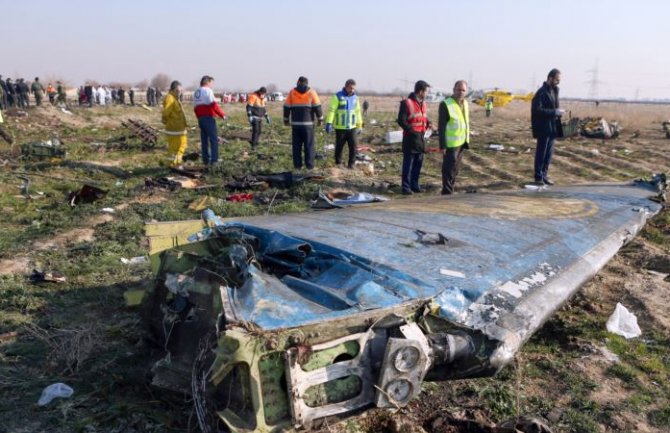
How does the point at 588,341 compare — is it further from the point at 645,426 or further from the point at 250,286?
the point at 250,286

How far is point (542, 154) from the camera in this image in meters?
8.72

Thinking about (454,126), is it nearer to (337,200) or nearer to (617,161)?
(337,200)

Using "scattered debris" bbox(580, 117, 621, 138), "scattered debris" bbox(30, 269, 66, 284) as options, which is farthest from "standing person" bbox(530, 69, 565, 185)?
"scattered debris" bbox(580, 117, 621, 138)

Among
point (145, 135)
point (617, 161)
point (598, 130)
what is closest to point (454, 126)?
point (617, 161)

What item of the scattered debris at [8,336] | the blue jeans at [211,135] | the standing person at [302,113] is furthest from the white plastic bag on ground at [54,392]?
the blue jeans at [211,135]

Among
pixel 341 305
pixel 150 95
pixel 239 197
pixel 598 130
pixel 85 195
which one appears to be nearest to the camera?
pixel 341 305

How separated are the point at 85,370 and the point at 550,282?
2929mm

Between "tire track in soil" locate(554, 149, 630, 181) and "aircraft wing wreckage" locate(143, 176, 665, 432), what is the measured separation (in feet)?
22.8

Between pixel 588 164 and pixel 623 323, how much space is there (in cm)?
837

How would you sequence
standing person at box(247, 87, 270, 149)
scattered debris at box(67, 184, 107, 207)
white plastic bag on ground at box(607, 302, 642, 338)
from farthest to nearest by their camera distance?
standing person at box(247, 87, 270, 149) → scattered debris at box(67, 184, 107, 207) → white plastic bag on ground at box(607, 302, 642, 338)

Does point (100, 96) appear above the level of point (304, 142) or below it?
above

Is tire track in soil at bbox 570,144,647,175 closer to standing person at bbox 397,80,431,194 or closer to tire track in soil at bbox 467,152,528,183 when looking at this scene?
tire track in soil at bbox 467,152,528,183

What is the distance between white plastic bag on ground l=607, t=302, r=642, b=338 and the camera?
4.11m

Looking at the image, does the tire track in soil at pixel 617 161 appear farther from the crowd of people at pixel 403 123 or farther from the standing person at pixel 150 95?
the standing person at pixel 150 95
